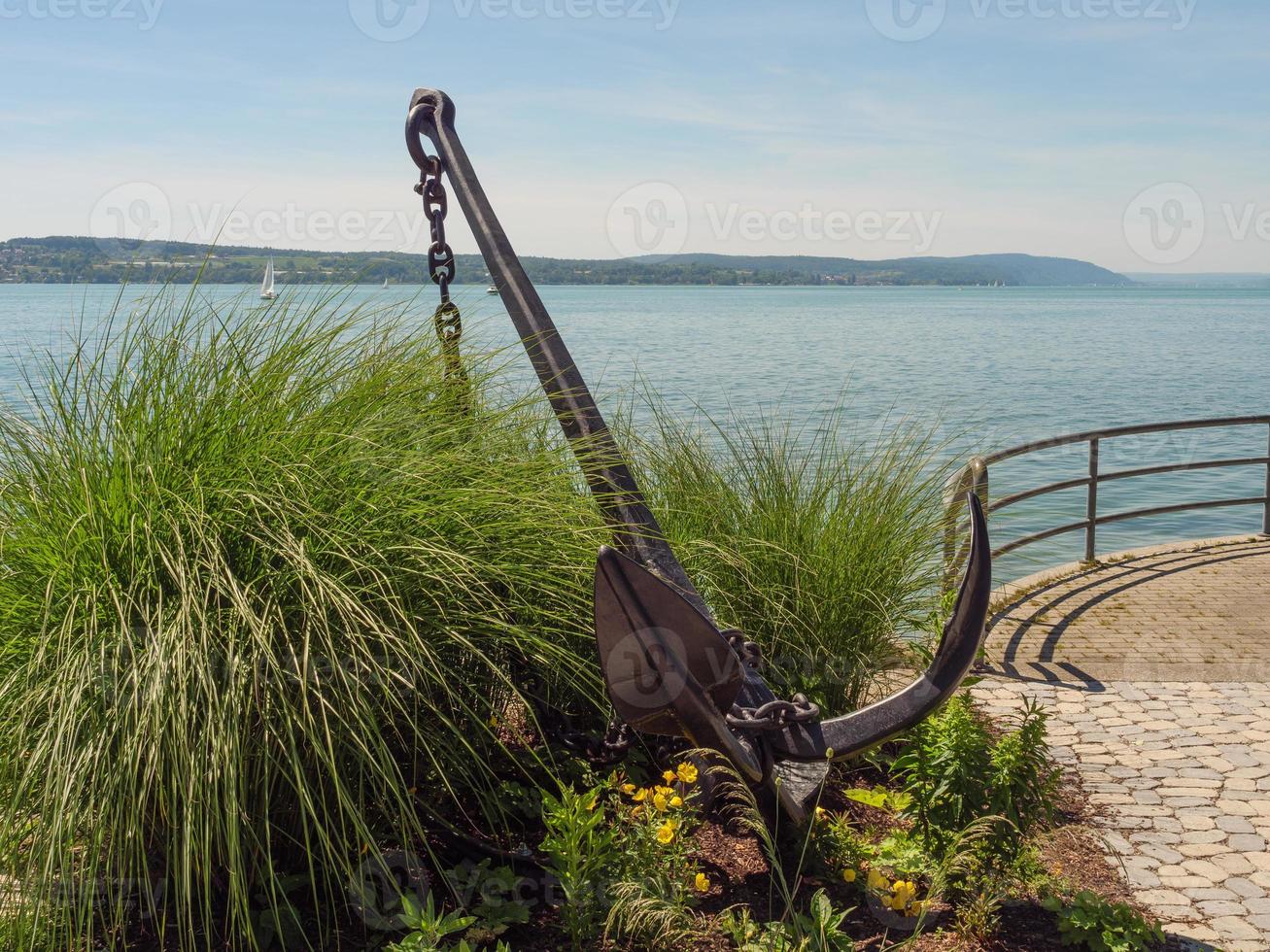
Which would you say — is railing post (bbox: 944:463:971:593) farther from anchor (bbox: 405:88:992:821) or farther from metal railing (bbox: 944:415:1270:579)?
anchor (bbox: 405:88:992:821)

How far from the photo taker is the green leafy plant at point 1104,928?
112 inches

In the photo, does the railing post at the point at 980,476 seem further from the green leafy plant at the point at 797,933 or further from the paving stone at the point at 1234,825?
the green leafy plant at the point at 797,933

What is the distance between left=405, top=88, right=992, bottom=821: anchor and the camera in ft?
7.08

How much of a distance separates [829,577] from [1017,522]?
33.8 feet

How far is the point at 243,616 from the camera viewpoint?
2.25 metres

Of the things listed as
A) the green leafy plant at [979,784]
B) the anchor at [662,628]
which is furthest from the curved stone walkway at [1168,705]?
the anchor at [662,628]

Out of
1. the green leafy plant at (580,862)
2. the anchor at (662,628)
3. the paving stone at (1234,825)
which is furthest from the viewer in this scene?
the paving stone at (1234,825)

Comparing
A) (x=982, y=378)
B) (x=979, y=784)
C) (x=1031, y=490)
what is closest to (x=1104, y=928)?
(x=979, y=784)

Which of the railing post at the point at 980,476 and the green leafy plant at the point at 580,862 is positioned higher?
the railing post at the point at 980,476

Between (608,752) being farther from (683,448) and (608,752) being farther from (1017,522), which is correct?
(1017,522)

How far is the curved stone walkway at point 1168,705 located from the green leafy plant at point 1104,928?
0.84 ft

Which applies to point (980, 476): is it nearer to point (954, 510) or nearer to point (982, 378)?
point (954, 510)

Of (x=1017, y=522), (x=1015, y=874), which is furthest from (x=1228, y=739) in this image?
(x=1017, y=522)

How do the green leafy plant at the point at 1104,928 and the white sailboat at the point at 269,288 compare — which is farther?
the white sailboat at the point at 269,288
